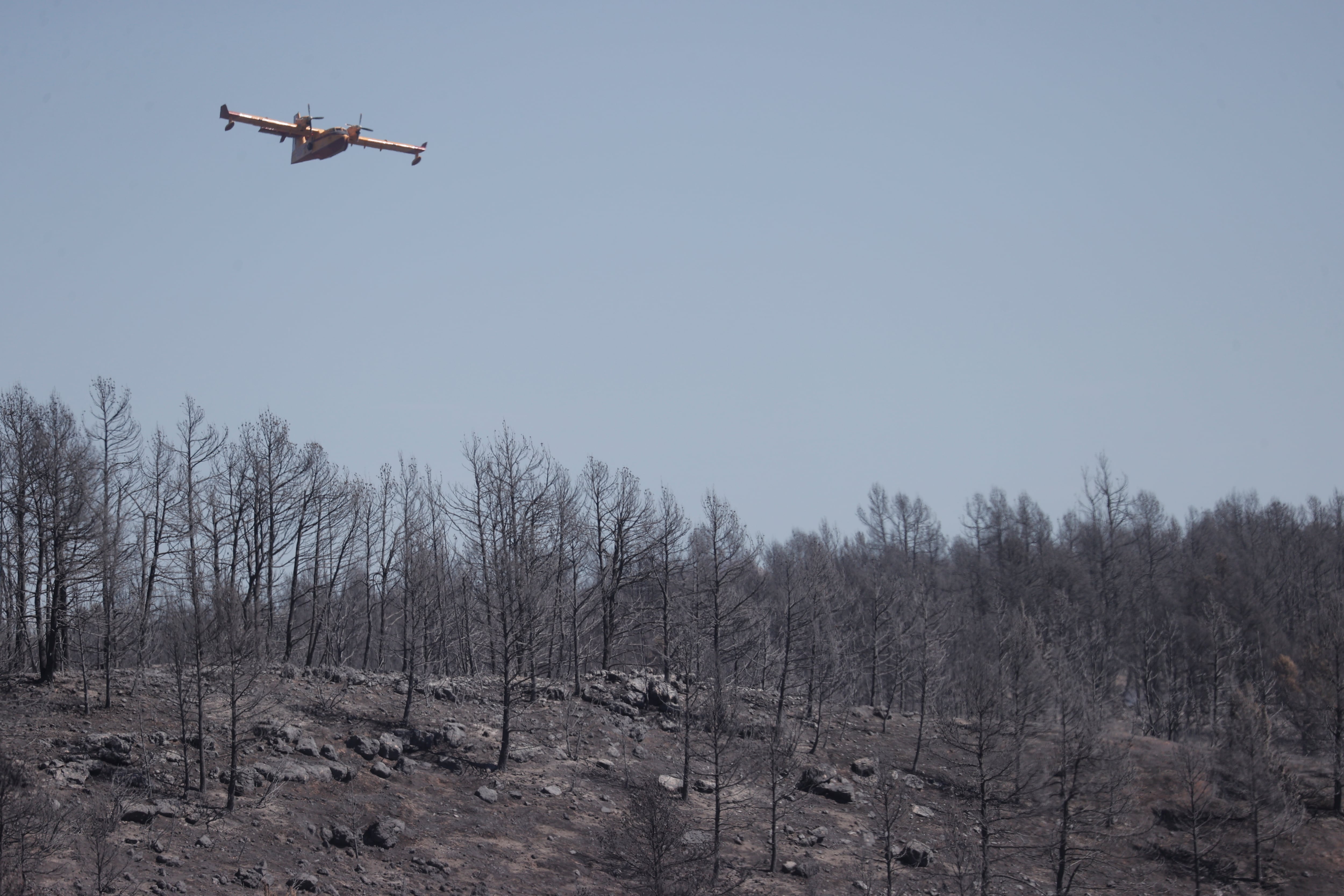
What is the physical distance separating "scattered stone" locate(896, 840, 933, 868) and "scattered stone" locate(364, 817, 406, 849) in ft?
56.6

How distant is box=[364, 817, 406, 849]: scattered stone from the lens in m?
26.7

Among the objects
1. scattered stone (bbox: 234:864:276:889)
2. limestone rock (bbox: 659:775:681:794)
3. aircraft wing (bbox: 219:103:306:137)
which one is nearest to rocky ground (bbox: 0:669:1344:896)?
scattered stone (bbox: 234:864:276:889)

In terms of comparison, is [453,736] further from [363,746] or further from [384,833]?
[384,833]

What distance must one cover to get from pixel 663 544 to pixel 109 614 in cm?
2327

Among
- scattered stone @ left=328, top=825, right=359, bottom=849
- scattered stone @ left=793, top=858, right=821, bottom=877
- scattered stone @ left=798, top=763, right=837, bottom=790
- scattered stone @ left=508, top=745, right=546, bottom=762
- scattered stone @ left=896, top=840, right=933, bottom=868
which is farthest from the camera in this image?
scattered stone @ left=798, top=763, right=837, bottom=790

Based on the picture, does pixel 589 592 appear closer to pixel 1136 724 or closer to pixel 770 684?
pixel 770 684

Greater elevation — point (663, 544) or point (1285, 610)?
point (663, 544)

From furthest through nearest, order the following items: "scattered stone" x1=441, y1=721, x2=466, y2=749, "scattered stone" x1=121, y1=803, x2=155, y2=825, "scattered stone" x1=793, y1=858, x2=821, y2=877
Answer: "scattered stone" x1=441, y1=721, x2=466, y2=749, "scattered stone" x1=793, y1=858, x2=821, y2=877, "scattered stone" x1=121, y1=803, x2=155, y2=825

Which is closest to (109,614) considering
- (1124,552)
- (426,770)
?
(426,770)

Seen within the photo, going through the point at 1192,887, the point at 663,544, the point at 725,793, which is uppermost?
the point at 663,544

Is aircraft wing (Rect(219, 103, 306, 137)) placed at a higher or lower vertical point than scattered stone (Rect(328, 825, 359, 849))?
higher

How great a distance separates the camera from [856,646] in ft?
215

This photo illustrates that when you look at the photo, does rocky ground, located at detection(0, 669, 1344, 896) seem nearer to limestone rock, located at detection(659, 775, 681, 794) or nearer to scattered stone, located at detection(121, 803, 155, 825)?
scattered stone, located at detection(121, 803, 155, 825)

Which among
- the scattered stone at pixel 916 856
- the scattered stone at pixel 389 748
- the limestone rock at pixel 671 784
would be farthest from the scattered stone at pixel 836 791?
the scattered stone at pixel 389 748
